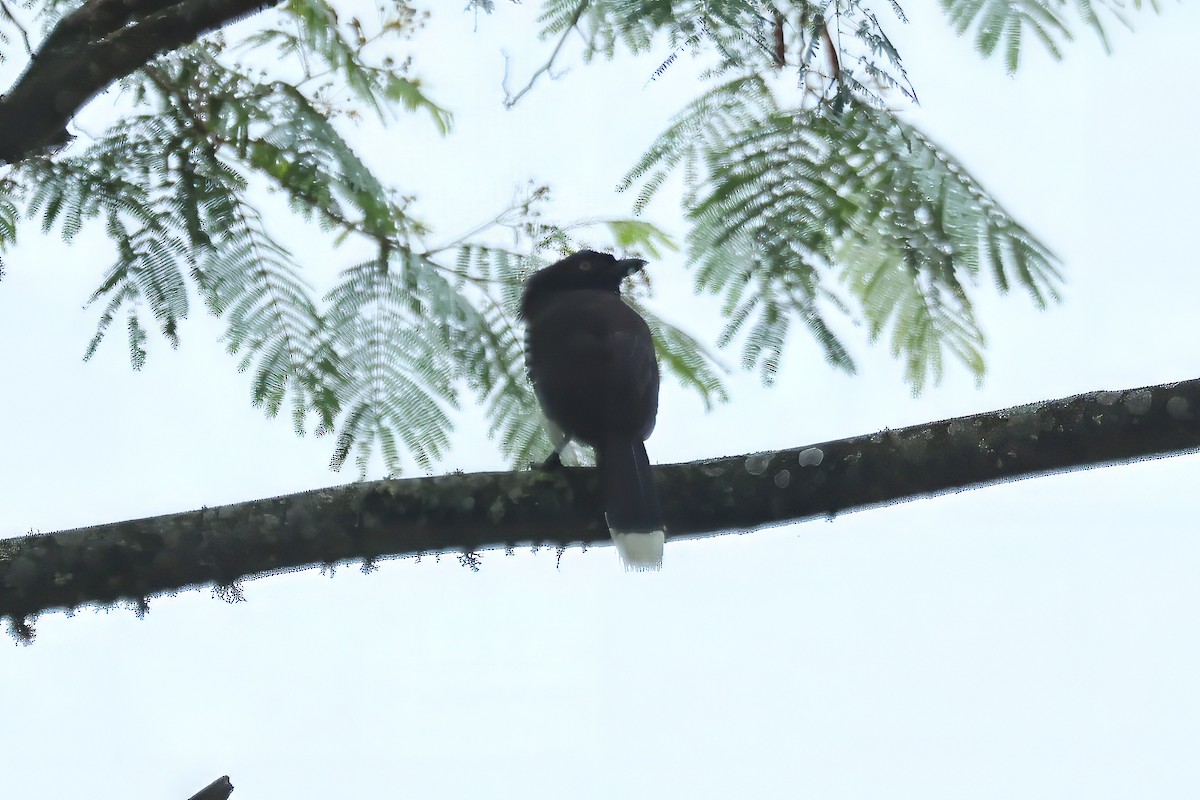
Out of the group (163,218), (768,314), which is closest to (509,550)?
(768,314)

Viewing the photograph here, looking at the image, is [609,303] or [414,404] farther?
[609,303]

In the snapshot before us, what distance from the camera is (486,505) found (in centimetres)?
278

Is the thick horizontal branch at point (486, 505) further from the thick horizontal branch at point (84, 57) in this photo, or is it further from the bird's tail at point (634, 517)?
the thick horizontal branch at point (84, 57)

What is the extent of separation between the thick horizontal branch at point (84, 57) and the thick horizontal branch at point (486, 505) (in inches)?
46.7

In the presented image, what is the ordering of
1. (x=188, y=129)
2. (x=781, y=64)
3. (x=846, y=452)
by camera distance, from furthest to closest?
(x=188, y=129) < (x=781, y=64) < (x=846, y=452)

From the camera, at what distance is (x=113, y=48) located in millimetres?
3225

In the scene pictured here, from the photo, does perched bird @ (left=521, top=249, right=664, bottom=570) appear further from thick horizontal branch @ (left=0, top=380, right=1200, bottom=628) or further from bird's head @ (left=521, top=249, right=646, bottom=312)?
thick horizontal branch @ (left=0, top=380, right=1200, bottom=628)

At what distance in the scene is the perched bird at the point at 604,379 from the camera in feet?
9.54

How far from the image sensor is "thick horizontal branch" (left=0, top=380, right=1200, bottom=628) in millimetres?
2619

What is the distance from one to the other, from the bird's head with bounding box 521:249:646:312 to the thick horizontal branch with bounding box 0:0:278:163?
52.8 inches

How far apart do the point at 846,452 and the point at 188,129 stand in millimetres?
2413

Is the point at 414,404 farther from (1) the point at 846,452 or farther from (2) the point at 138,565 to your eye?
(1) the point at 846,452

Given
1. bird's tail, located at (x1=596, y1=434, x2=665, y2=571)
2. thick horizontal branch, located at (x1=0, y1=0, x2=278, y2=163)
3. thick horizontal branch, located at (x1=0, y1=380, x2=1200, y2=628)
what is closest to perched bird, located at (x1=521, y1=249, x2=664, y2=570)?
bird's tail, located at (x1=596, y1=434, x2=665, y2=571)

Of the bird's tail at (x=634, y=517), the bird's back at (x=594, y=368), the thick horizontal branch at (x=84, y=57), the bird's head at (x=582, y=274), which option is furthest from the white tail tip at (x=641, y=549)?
the thick horizontal branch at (x=84, y=57)
